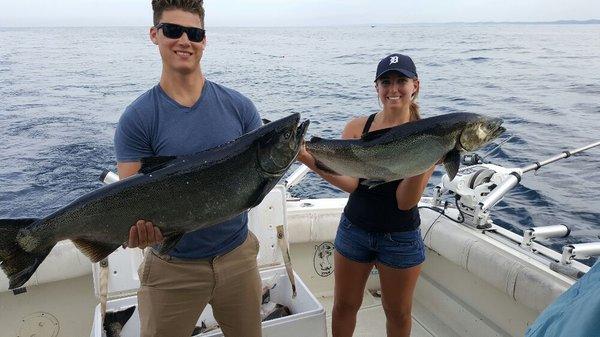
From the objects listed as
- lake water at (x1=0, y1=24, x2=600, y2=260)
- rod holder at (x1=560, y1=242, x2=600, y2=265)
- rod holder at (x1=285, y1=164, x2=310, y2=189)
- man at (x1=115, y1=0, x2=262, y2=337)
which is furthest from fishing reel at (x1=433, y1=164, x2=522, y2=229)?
lake water at (x1=0, y1=24, x2=600, y2=260)

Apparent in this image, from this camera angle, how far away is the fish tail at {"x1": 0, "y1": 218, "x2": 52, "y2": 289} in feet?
7.84

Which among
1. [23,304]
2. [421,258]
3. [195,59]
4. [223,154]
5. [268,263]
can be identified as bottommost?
[23,304]

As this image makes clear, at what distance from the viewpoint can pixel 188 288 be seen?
9.24 ft

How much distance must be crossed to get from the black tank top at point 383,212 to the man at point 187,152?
2.81 ft

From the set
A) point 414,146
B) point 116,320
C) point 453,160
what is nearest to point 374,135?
point 414,146

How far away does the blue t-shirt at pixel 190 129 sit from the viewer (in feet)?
8.52

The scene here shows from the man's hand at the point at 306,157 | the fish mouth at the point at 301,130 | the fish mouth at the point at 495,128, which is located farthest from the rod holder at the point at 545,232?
the fish mouth at the point at 301,130

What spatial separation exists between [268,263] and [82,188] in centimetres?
681

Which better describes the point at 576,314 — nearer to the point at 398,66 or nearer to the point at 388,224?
the point at 388,224

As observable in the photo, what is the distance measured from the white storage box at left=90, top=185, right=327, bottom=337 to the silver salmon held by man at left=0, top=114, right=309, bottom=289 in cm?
129

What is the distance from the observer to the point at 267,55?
39.1 metres

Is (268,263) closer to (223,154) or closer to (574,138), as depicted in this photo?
(223,154)

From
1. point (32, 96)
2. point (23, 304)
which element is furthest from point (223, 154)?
point (32, 96)

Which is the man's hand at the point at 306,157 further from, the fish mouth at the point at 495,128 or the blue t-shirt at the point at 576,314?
the blue t-shirt at the point at 576,314
